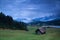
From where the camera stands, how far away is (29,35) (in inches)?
95.3

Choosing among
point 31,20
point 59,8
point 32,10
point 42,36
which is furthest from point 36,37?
point 59,8

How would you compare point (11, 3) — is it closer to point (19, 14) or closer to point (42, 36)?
point (19, 14)

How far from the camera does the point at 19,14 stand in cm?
249

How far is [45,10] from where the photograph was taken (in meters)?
2.48

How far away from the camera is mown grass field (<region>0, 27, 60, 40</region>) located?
7.90ft

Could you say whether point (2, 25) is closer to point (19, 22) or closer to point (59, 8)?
point (19, 22)

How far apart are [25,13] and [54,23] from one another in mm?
493

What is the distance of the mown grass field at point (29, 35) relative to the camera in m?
2.41

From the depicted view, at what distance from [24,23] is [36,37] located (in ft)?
0.97

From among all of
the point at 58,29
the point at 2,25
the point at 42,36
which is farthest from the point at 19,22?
the point at 58,29

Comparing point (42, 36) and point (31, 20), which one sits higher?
point (31, 20)

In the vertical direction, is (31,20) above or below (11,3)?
below

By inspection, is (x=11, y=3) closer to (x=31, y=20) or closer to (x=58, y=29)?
(x=31, y=20)

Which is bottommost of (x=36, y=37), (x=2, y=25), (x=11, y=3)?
(x=36, y=37)
